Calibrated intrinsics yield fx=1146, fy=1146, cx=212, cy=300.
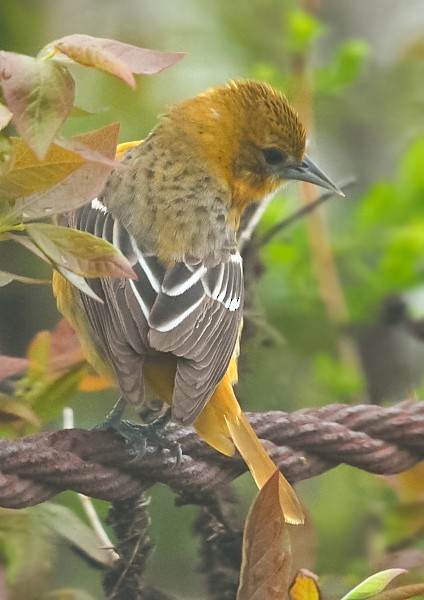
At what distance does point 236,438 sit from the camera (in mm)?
2178

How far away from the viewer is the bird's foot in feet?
6.78

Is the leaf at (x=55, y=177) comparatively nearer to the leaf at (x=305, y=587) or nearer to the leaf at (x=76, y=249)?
the leaf at (x=76, y=249)

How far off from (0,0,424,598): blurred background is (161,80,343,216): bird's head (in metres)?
0.23

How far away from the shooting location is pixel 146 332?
225cm

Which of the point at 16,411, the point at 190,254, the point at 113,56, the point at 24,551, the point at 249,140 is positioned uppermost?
the point at 113,56

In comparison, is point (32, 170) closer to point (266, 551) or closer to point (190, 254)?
point (266, 551)

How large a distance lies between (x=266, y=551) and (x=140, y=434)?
3.02ft

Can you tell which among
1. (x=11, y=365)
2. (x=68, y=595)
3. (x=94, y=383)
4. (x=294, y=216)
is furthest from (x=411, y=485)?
(x=11, y=365)

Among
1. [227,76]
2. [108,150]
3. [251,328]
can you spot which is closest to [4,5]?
[227,76]

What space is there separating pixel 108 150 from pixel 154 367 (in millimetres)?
1061

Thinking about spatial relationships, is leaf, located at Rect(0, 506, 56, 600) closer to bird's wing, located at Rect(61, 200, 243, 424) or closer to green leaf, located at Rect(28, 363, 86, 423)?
green leaf, located at Rect(28, 363, 86, 423)

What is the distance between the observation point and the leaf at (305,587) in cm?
150

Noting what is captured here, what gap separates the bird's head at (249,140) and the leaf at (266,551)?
1.67 m

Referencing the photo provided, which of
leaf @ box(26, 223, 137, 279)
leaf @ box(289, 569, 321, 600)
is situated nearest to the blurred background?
leaf @ box(289, 569, 321, 600)
